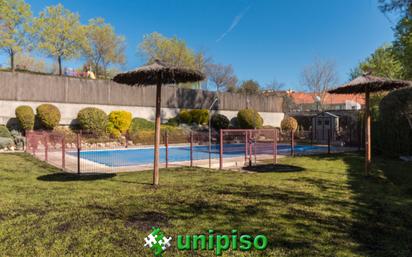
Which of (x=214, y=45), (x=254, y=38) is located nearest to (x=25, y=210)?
(x=254, y=38)

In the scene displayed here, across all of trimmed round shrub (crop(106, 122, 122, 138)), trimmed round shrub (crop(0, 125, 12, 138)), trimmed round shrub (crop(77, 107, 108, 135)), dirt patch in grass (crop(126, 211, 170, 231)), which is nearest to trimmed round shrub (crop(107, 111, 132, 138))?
trimmed round shrub (crop(106, 122, 122, 138))

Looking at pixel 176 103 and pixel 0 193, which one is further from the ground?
pixel 176 103

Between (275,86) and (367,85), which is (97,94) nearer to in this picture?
(367,85)

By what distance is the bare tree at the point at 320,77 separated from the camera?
40.5 m

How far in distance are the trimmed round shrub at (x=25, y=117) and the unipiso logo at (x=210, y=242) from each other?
1726 cm

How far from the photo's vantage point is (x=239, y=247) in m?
3.37

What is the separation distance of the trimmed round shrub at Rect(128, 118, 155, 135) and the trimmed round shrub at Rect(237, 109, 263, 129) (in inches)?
339

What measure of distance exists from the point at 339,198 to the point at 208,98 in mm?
22541

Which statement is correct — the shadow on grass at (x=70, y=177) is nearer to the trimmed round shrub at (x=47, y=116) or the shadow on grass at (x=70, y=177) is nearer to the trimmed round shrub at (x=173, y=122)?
the trimmed round shrub at (x=47, y=116)

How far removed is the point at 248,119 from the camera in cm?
2688

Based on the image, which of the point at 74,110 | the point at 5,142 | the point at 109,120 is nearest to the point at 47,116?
the point at 74,110

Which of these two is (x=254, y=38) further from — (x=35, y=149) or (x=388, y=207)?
(x=388, y=207)

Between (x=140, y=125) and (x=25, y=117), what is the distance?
24.6 feet

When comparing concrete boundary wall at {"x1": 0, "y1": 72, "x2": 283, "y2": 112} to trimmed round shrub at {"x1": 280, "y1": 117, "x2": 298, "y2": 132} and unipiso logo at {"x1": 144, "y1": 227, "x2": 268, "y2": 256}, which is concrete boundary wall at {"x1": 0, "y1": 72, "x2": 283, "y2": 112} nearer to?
trimmed round shrub at {"x1": 280, "y1": 117, "x2": 298, "y2": 132}
